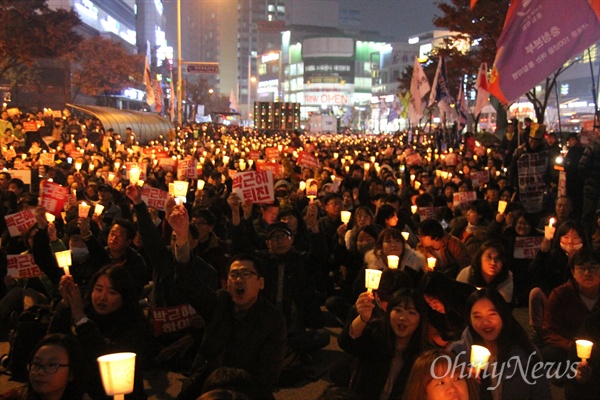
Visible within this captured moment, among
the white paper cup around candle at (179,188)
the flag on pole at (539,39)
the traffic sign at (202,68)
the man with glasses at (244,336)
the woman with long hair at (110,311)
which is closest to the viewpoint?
the man with glasses at (244,336)

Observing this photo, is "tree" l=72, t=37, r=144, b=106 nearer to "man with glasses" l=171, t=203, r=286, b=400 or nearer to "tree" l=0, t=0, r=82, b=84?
"tree" l=0, t=0, r=82, b=84

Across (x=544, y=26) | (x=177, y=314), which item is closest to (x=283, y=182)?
(x=544, y=26)

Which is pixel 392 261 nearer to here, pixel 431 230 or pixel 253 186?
pixel 431 230

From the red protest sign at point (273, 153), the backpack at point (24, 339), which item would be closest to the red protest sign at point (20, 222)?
the backpack at point (24, 339)

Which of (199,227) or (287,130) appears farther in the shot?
(287,130)

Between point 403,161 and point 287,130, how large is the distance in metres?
28.1

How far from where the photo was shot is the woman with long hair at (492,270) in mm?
5297

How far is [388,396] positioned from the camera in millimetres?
3619

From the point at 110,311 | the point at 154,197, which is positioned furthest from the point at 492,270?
the point at 154,197

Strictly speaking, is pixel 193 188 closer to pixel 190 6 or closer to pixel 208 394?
pixel 208 394

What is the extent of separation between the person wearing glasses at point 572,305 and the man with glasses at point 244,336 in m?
2.53

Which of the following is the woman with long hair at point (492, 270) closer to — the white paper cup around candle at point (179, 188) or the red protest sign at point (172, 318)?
the red protest sign at point (172, 318)

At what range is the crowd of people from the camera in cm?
365

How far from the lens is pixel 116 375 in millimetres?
2883
